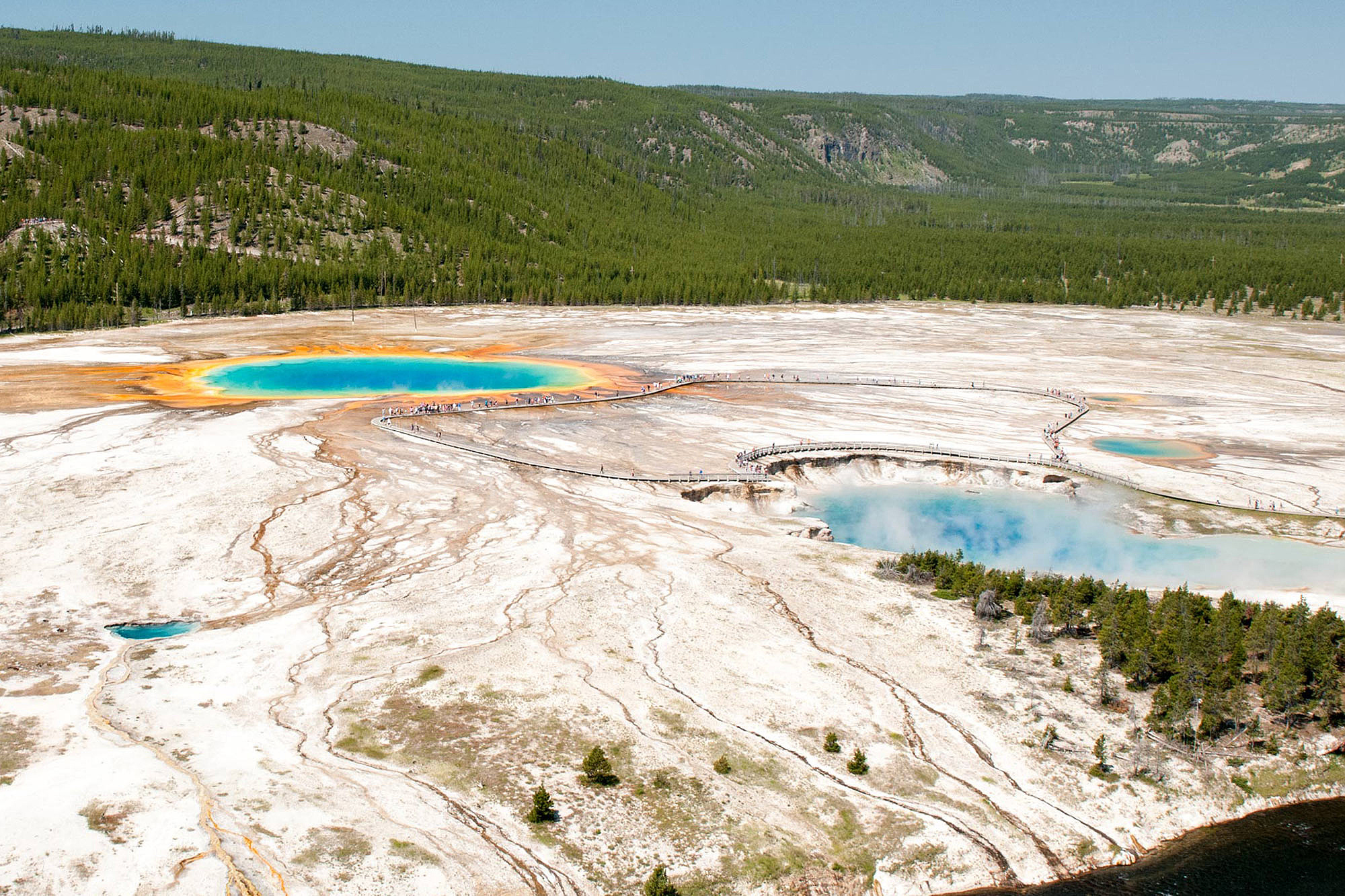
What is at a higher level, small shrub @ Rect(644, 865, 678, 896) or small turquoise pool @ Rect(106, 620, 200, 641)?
small turquoise pool @ Rect(106, 620, 200, 641)

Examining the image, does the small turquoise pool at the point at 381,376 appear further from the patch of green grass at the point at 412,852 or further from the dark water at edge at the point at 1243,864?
the dark water at edge at the point at 1243,864

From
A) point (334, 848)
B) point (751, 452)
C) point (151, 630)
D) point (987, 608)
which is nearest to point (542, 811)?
point (334, 848)

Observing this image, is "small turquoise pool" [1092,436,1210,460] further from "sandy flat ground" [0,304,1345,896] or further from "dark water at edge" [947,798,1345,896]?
"dark water at edge" [947,798,1345,896]

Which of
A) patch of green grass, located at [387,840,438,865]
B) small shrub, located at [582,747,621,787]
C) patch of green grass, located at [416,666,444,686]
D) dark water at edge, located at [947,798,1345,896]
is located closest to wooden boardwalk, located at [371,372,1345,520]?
patch of green grass, located at [416,666,444,686]

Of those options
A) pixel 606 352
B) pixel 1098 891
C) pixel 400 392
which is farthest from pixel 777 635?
pixel 606 352

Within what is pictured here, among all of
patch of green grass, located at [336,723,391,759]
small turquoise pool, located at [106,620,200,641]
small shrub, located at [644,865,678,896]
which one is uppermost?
small turquoise pool, located at [106,620,200,641]

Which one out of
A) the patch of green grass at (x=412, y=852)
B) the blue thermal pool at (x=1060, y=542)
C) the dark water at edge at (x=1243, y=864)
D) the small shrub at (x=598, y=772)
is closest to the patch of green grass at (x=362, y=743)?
the patch of green grass at (x=412, y=852)

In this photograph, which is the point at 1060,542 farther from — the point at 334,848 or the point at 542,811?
the point at 334,848
